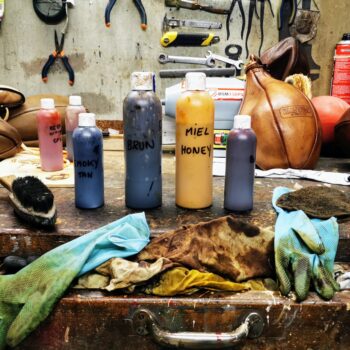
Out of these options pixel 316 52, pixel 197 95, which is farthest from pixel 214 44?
pixel 197 95

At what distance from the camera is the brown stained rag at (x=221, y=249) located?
0.69 metres

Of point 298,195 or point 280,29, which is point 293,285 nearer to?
point 298,195

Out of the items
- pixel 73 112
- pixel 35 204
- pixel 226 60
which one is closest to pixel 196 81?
pixel 35 204

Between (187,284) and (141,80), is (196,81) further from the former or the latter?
(187,284)

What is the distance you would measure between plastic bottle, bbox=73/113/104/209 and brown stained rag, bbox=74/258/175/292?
244 millimetres

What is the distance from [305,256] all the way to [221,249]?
142mm

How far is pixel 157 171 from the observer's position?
2.91 ft

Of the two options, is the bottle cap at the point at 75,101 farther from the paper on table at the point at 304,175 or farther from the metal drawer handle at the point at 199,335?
the metal drawer handle at the point at 199,335

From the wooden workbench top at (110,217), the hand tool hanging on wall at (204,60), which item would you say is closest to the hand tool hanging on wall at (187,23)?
the hand tool hanging on wall at (204,60)

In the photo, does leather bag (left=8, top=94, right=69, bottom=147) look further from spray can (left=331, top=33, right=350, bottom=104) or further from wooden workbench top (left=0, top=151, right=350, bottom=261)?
spray can (left=331, top=33, right=350, bottom=104)

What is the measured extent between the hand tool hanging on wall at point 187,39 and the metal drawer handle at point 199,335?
1.81 meters

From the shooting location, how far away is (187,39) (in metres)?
2.18

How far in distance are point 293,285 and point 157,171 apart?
38 centimetres

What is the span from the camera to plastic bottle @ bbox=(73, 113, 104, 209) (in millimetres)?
855
